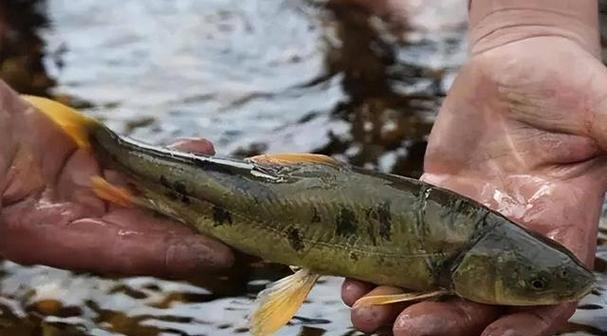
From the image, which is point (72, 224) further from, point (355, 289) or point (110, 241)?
point (355, 289)

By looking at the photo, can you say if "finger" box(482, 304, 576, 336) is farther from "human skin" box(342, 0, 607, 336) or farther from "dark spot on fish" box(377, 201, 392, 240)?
"dark spot on fish" box(377, 201, 392, 240)

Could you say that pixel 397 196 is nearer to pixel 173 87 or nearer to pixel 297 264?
pixel 297 264

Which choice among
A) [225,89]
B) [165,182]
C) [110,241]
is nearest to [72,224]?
[110,241]

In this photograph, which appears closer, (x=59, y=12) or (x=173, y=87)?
(x=173, y=87)

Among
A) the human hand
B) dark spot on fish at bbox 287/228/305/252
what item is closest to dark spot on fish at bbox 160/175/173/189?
the human hand

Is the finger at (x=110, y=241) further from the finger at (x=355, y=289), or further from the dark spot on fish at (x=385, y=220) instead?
the dark spot on fish at (x=385, y=220)

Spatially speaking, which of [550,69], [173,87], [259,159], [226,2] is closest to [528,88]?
[550,69]
